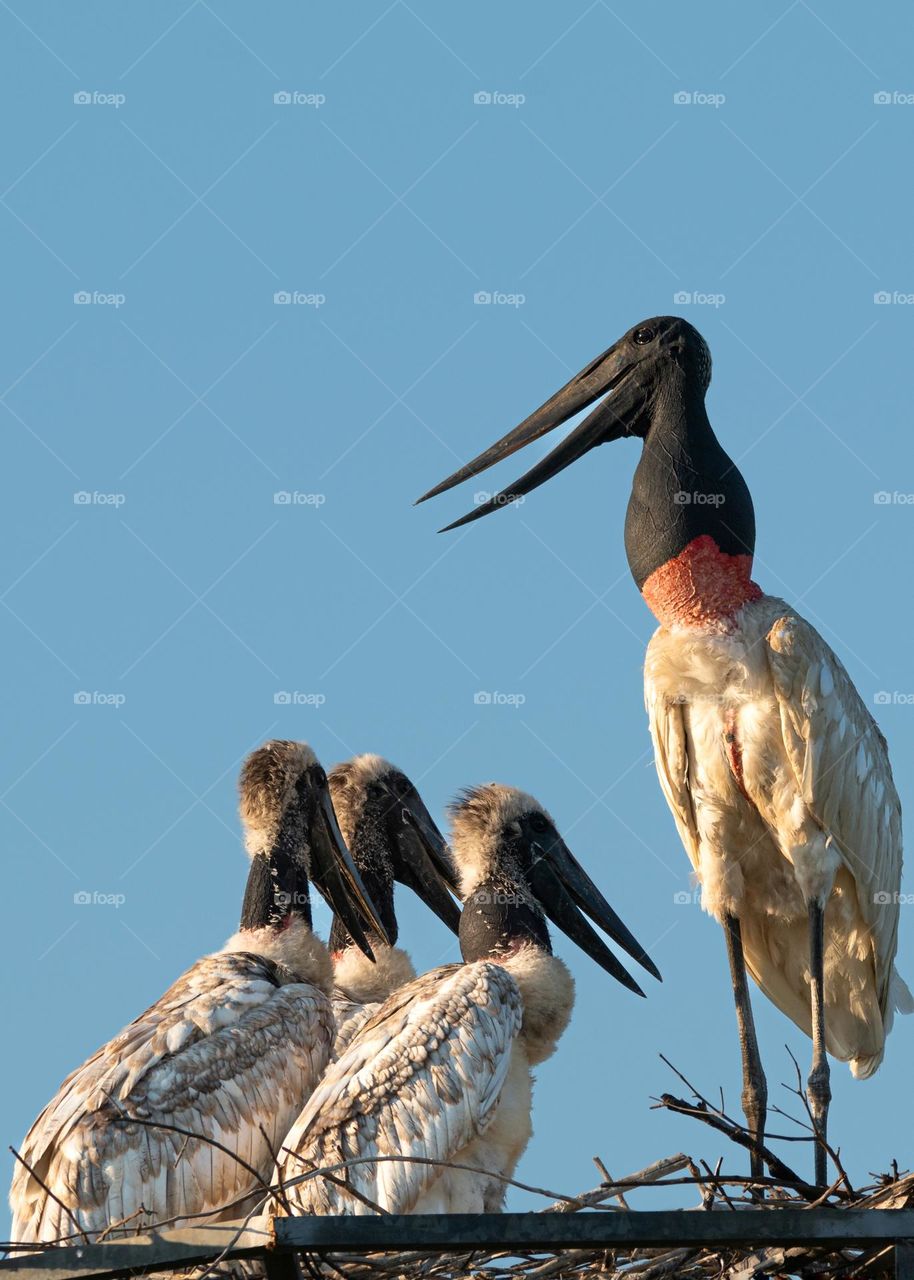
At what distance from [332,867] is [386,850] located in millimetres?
833

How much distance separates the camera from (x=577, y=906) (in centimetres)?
802

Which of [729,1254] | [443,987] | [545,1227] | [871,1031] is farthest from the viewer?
[871,1031]

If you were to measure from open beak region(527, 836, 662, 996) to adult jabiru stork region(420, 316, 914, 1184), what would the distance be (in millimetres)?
958

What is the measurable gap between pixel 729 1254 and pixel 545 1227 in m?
0.95

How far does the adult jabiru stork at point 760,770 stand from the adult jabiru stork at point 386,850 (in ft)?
6.55

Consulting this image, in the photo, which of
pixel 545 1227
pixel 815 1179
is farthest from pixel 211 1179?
pixel 545 1227

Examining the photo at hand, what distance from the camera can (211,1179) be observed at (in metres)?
6.54

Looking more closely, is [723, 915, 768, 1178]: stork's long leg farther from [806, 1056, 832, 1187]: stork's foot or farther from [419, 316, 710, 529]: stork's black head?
[419, 316, 710, 529]: stork's black head

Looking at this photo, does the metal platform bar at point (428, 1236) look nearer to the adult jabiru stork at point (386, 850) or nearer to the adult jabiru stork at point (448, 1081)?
the adult jabiru stork at point (448, 1081)

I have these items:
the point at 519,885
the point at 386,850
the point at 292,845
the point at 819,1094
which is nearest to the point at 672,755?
the point at 519,885

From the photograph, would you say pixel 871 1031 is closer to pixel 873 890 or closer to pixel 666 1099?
pixel 873 890

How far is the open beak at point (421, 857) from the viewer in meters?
9.27

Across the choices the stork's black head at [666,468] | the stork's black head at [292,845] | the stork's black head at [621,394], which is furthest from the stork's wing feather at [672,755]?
the stork's black head at [292,845]

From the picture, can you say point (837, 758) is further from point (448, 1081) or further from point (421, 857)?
point (421, 857)
